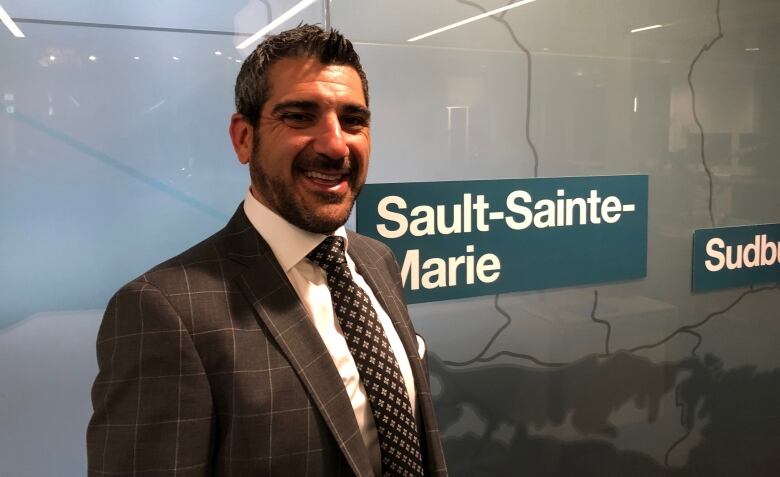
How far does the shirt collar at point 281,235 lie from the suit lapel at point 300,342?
29mm

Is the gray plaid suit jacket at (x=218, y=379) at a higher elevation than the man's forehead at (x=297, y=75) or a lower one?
lower

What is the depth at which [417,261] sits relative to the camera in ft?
6.38

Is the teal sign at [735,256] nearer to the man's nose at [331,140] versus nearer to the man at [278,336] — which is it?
the man at [278,336]

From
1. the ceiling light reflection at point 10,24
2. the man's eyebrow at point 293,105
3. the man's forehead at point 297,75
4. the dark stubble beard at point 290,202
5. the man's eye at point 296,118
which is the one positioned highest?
the ceiling light reflection at point 10,24

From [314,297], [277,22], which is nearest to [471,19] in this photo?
[277,22]

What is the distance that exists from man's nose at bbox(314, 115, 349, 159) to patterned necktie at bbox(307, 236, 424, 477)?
176 mm

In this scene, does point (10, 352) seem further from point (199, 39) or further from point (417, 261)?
point (417, 261)

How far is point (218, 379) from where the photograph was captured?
1.01m

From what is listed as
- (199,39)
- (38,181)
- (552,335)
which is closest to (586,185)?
(552,335)

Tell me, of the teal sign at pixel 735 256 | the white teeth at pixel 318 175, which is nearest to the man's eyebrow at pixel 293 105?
the white teeth at pixel 318 175

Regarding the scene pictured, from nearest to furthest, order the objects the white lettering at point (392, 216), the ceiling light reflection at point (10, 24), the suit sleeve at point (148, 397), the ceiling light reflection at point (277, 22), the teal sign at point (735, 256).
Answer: the suit sleeve at point (148, 397)
the ceiling light reflection at point (10, 24)
the ceiling light reflection at point (277, 22)
the white lettering at point (392, 216)
the teal sign at point (735, 256)

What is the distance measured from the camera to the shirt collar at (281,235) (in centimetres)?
117

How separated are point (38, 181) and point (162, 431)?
0.85 m

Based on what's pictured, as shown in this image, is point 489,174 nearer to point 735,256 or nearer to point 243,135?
point 243,135
